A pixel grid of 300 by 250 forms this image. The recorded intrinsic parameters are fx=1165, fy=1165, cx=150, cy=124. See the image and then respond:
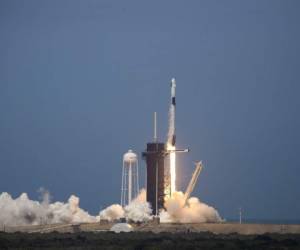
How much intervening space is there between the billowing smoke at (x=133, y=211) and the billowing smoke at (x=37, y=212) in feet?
10.6

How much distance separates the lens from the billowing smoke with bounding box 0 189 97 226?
135m

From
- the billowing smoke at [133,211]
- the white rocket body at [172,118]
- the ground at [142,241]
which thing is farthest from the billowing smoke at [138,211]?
the ground at [142,241]

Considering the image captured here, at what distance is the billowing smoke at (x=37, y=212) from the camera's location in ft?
444

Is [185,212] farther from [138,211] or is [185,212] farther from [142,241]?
[142,241]

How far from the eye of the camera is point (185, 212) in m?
132

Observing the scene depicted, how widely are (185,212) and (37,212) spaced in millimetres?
18573

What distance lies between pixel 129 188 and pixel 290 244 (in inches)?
1775

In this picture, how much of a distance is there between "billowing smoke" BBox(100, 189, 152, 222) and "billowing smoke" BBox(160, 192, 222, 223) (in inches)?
86.0

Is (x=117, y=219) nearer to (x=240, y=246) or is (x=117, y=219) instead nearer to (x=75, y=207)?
(x=75, y=207)

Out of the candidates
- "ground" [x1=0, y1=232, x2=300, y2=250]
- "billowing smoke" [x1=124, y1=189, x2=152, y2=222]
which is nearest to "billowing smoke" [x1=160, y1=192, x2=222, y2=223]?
"billowing smoke" [x1=124, y1=189, x2=152, y2=222]

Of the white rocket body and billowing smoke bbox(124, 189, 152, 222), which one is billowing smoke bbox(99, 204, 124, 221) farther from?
A: the white rocket body

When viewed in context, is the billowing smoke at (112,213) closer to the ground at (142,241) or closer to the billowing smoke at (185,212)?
the billowing smoke at (185,212)

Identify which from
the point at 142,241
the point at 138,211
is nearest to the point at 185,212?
the point at 138,211

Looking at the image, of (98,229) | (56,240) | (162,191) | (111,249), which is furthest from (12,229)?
(111,249)
